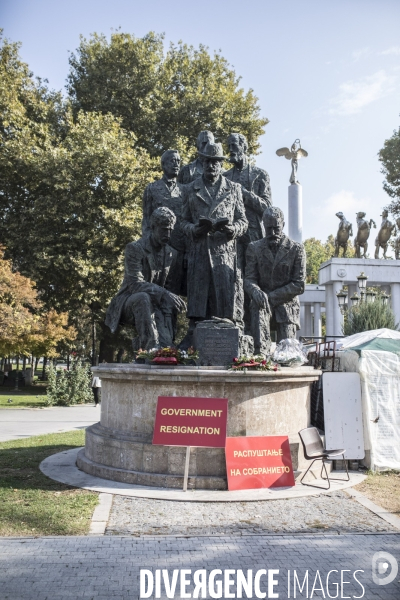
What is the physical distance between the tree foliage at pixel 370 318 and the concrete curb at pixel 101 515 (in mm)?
13953

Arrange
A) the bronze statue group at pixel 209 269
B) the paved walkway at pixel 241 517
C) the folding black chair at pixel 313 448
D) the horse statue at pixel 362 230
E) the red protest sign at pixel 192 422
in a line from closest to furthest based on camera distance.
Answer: the paved walkway at pixel 241 517
the red protest sign at pixel 192 422
the folding black chair at pixel 313 448
the bronze statue group at pixel 209 269
the horse statue at pixel 362 230

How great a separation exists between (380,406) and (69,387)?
16482 millimetres

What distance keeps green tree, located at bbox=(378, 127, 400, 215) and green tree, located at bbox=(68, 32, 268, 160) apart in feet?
58.4

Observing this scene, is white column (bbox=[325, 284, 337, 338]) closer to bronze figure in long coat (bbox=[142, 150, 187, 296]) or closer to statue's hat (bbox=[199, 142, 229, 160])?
bronze figure in long coat (bbox=[142, 150, 187, 296])

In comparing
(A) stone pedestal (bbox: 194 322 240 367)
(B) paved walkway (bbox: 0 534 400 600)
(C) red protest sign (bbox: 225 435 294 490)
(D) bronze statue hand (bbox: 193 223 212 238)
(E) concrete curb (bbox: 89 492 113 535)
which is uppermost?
(D) bronze statue hand (bbox: 193 223 212 238)

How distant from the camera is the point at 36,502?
634cm

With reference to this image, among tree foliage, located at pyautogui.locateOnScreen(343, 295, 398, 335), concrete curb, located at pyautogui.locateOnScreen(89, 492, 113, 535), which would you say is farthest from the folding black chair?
tree foliage, located at pyautogui.locateOnScreen(343, 295, 398, 335)

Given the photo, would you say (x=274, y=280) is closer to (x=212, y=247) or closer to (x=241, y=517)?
(x=212, y=247)

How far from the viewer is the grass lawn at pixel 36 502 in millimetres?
5379

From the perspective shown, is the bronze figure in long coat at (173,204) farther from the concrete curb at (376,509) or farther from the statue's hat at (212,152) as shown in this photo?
the concrete curb at (376,509)

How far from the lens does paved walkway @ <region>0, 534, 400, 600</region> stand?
3947mm

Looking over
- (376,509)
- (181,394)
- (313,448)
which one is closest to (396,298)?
(313,448)

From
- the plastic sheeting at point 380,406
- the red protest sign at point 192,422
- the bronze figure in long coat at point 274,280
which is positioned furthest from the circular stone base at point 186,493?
the bronze figure in long coat at point 274,280

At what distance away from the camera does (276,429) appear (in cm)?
756
